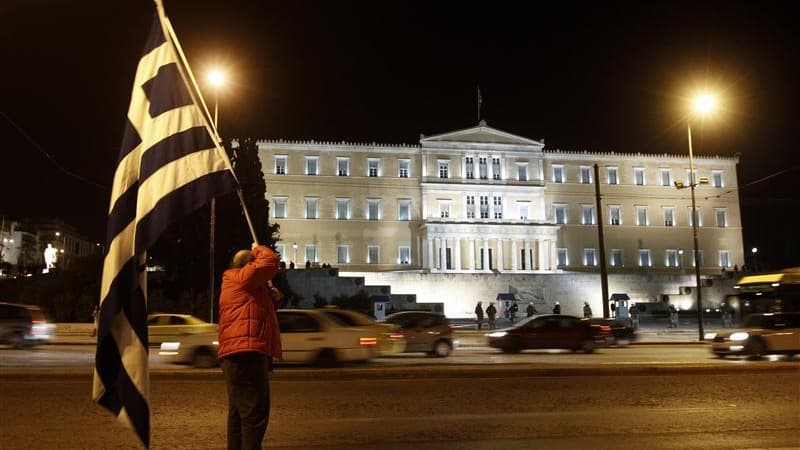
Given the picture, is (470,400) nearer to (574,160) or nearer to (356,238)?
(356,238)

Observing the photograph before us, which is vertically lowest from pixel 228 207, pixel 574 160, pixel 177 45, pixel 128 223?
pixel 128 223

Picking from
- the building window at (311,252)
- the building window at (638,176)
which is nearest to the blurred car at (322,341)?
the building window at (311,252)

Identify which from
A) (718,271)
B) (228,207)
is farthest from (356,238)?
(718,271)

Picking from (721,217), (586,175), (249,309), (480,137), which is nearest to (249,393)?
(249,309)

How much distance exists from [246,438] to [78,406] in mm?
5739

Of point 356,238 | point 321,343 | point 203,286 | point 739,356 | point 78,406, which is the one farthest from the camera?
point 356,238

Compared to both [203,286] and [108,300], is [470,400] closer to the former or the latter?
[108,300]

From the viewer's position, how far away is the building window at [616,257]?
70.6 metres

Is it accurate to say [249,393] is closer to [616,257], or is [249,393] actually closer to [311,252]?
[311,252]

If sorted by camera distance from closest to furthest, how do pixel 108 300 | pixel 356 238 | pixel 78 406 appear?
pixel 108 300
pixel 78 406
pixel 356 238

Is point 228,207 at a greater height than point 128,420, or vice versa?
point 228,207

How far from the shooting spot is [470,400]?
9.37 meters

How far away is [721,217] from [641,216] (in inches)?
371

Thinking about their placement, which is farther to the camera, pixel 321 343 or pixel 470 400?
pixel 321 343
